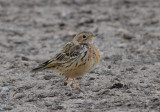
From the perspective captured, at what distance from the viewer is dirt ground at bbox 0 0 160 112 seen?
7.08 meters

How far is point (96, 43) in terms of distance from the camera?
444 inches

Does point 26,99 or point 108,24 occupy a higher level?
point 108,24

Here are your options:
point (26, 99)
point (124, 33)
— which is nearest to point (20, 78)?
point (26, 99)

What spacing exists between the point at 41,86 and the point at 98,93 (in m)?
1.29

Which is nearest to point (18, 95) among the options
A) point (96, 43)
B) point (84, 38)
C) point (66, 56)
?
point (66, 56)

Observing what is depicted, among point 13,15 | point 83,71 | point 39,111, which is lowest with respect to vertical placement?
point 39,111

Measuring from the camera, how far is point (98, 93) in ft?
24.4

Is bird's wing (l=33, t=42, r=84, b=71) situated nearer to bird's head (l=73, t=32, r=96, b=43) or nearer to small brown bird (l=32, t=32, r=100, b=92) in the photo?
small brown bird (l=32, t=32, r=100, b=92)

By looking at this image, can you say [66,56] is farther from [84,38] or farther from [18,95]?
[18,95]

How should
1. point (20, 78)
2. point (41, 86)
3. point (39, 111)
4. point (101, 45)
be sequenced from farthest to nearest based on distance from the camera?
point (101, 45)
point (20, 78)
point (41, 86)
point (39, 111)

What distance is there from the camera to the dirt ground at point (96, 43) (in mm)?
7078

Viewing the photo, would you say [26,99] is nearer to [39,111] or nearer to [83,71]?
[39,111]

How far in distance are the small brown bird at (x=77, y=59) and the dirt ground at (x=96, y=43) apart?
16.6 inches

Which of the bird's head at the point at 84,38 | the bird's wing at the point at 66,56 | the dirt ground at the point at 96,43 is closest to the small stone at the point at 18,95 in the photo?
the dirt ground at the point at 96,43
